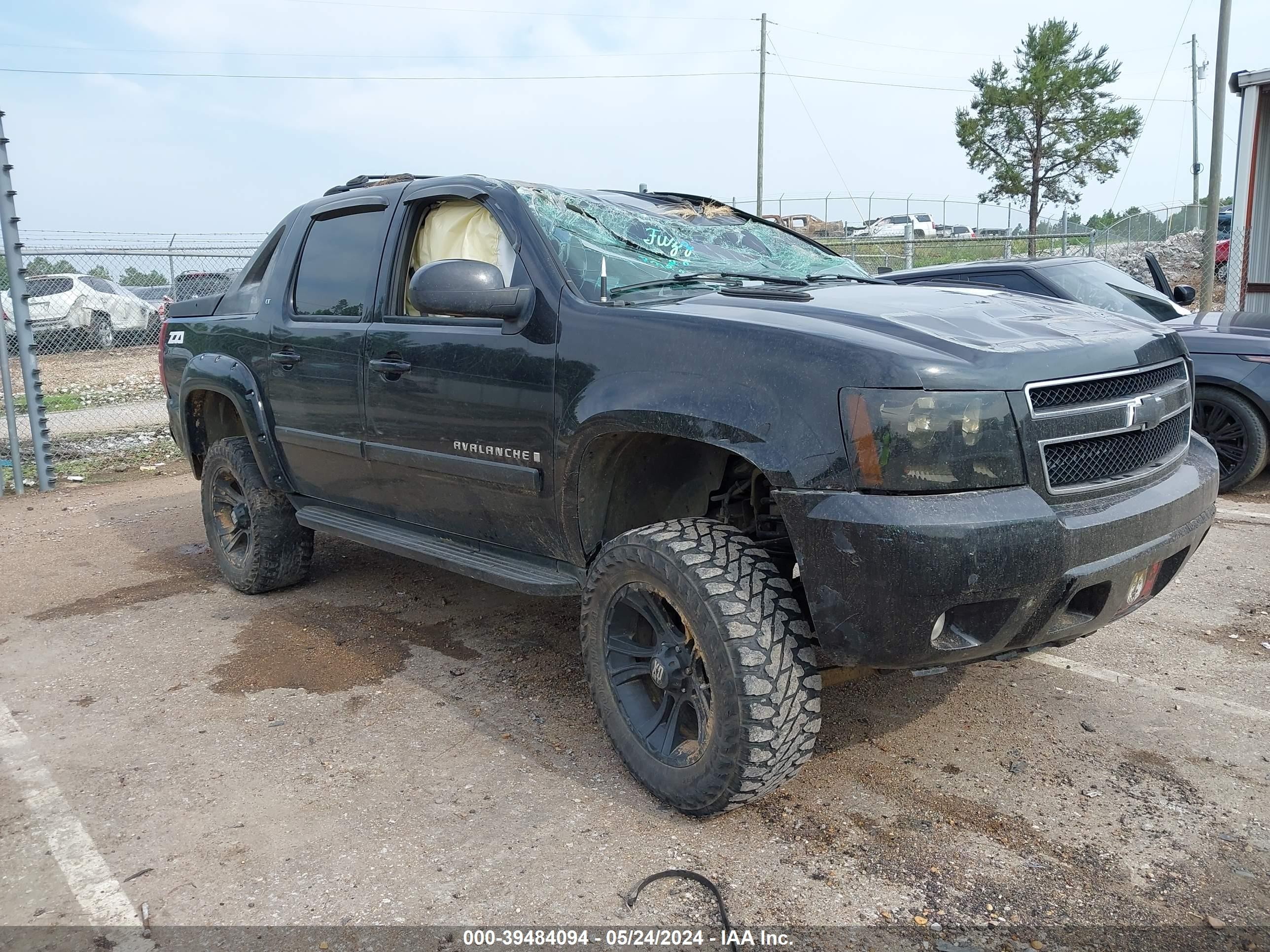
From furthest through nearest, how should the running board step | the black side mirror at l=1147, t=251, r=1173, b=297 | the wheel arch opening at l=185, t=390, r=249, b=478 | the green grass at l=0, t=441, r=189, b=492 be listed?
the green grass at l=0, t=441, r=189, b=492
the black side mirror at l=1147, t=251, r=1173, b=297
the wheel arch opening at l=185, t=390, r=249, b=478
the running board step

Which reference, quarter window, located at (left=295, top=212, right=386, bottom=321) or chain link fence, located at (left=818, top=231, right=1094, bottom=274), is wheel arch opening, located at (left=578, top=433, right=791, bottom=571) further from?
chain link fence, located at (left=818, top=231, right=1094, bottom=274)

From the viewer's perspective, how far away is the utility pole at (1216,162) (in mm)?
14281

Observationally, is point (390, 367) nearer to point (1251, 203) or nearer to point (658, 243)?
point (658, 243)

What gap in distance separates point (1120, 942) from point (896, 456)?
1251mm

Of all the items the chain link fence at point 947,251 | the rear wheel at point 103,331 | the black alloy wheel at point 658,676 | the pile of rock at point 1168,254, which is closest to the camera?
the black alloy wheel at point 658,676

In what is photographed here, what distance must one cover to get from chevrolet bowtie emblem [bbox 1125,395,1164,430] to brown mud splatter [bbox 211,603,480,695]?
275cm

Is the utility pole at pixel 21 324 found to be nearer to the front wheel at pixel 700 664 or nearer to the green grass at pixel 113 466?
the green grass at pixel 113 466

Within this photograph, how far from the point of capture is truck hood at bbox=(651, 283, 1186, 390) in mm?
2561

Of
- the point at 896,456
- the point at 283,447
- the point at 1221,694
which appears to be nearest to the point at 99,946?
the point at 896,456

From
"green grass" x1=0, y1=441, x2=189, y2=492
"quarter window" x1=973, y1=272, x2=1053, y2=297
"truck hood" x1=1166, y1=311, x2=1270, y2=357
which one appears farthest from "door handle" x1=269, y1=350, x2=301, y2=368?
"truck hood" x1=1166, y1=311, x2=1270, y2=357

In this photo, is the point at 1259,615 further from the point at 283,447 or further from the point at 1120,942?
the point at 283,447

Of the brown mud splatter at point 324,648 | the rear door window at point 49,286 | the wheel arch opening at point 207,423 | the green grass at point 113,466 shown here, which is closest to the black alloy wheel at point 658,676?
the brown mud splatter at point 324,648

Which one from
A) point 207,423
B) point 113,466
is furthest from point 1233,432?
point 113,466

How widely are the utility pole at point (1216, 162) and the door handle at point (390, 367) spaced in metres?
13.4
